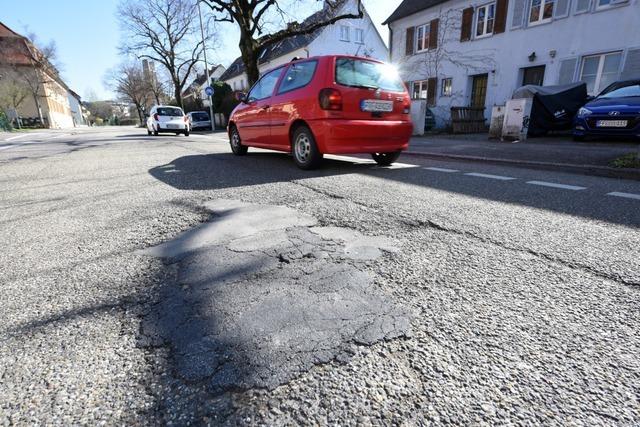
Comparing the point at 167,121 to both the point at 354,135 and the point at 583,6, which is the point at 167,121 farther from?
the point at 583,6

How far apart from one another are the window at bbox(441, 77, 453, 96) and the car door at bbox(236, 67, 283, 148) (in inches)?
636

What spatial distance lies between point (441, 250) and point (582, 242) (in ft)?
3.25

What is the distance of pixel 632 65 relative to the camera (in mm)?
12375

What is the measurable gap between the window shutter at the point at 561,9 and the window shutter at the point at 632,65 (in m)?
A: 2.93

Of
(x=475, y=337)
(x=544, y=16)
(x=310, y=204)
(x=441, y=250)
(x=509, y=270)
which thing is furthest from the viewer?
(x=544, y=16)

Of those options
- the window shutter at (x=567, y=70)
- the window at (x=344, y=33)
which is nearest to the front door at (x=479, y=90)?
the window shutter at (x=567, y=70)

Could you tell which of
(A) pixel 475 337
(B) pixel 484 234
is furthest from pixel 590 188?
(A) pixel 475 337

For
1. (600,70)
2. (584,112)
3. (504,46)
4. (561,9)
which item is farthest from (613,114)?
(504,46)

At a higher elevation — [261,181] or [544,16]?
[544,16]

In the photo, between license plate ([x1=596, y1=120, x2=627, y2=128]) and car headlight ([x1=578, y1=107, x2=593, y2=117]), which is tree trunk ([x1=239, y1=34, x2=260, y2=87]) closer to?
car headlight ([x1=578, y1=107, x2=593, y2=117])

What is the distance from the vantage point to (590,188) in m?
4.05

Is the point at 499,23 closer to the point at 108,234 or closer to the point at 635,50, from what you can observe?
the point at 635,50

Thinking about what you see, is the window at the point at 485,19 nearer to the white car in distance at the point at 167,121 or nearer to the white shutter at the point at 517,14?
the white shutter at the point at 517,14

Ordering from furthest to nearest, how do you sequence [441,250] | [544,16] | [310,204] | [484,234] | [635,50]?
[544,16] < [635,50] < [310,204] < [484,234] < [441,250]
